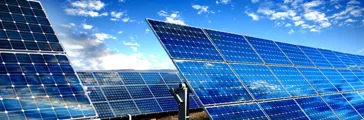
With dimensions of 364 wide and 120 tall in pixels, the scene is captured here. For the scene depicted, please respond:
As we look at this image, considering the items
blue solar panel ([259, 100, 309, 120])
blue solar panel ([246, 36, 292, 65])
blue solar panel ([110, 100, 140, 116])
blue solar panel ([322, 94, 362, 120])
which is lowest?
blue solar panel ([259, 100, 309, 120])

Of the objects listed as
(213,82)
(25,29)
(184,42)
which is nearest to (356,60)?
(184,42)

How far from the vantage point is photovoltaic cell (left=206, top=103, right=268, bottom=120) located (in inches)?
570

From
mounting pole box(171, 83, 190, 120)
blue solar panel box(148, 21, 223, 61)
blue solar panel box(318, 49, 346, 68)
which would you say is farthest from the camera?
blue solar panel box(318, 49, 346, 68)

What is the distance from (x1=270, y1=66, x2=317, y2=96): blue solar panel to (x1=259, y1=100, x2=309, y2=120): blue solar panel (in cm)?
171

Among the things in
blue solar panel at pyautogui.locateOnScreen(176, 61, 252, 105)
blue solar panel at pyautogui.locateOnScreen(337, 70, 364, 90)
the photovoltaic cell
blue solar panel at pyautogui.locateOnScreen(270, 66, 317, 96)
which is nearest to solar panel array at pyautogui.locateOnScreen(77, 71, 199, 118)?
blue solar panel at pyautogui.locateOnScreen(176, 61, 252, 105)

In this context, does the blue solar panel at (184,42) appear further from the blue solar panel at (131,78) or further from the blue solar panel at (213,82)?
the blue solar panel at (131,78)

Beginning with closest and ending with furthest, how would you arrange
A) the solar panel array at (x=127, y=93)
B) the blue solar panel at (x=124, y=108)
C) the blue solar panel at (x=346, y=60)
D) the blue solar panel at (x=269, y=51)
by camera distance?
1. the blue solar panel at (x=269, y=51)
2. the blue solar panel at (x=124, y=108)
3. the solar panel array at (x=127, y=93)
4. the blue solar panel at (x=346, y=60)

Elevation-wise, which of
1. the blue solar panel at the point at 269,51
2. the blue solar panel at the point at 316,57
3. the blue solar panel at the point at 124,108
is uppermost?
the blue solar panel at the point at 316,57

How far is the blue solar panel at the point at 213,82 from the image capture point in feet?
50.0

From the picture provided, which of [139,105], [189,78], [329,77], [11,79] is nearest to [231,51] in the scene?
[189,78]

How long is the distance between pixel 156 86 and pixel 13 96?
18785 mm

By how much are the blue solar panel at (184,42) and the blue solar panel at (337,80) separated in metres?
12.1

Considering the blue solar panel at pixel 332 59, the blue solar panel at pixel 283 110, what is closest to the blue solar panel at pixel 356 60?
the blue solar panel at pixel 332 59

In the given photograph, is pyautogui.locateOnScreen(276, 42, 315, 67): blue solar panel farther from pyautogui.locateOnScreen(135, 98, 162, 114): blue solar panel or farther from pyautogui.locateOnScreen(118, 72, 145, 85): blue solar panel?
pyautogui.locateOnScreen(118, 72, 145, 85): blue solar panel
